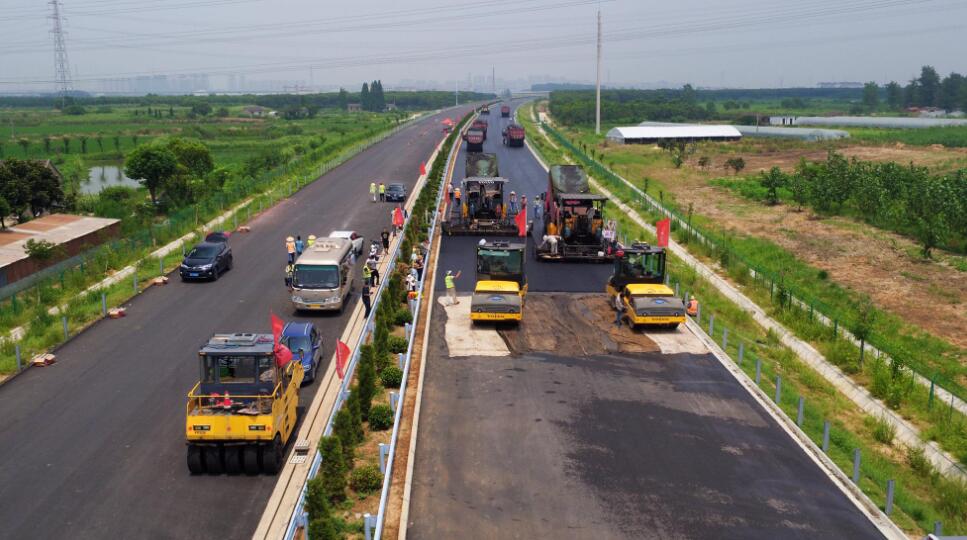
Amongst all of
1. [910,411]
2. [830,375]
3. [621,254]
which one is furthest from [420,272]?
[910,411]

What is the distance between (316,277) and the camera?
3209 cm

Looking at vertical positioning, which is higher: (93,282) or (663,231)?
(663,231)

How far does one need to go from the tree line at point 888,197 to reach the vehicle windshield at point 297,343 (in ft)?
113

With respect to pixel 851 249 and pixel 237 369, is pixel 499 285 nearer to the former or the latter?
pixel 237 369

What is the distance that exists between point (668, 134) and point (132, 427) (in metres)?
106

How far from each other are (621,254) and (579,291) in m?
4.35

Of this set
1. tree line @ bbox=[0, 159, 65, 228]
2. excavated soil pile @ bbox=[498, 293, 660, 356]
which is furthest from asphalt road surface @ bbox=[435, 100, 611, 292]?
tree line @ bbox=[0, 159, 65, 228]

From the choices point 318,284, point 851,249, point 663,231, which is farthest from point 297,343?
point 851,249

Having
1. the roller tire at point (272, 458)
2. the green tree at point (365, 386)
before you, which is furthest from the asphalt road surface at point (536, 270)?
the roller tire at point (272, 458)

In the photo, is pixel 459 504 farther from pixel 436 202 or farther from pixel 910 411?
pixel 436 202

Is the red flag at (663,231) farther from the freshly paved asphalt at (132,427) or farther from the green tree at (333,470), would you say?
the green tree at (333,470)

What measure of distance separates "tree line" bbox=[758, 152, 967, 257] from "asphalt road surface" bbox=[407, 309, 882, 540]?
27633 mm

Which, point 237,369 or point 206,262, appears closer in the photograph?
point 237,369

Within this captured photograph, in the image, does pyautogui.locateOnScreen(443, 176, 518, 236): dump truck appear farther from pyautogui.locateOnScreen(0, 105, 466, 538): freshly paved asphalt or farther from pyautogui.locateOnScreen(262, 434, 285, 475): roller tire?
pyautogui.locateOnScreen(262, 434, 285, 475): roller tire
